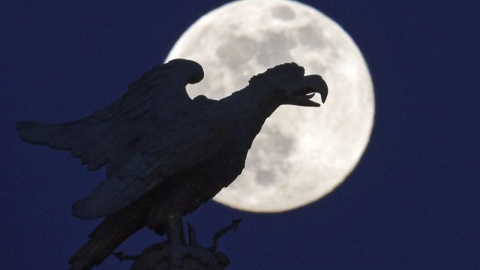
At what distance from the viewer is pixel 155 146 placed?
12.4m

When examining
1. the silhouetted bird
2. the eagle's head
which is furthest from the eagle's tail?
the eagle's head

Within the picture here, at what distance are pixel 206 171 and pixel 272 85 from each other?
4.40 feet

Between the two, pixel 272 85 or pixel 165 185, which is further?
pixel 272 85

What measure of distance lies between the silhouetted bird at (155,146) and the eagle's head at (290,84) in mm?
127

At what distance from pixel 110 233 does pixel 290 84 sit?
2610mm

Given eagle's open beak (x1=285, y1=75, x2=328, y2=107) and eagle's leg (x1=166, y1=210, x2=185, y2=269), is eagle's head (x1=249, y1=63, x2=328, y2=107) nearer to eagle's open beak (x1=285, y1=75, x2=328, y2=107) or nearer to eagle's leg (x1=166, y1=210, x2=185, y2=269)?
eagle's open beak (x1=285, y1=75, x2=328, y2=107)

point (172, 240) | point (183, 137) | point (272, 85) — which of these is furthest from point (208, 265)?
point (272, 85)

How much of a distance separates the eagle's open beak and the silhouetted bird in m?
0.06

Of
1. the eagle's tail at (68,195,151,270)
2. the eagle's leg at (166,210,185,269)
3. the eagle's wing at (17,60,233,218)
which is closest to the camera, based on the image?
the eagle's leg at (166,210,185,269)

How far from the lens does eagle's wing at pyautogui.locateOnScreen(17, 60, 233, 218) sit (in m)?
12.1

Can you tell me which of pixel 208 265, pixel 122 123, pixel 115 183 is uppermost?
pixel 122 123

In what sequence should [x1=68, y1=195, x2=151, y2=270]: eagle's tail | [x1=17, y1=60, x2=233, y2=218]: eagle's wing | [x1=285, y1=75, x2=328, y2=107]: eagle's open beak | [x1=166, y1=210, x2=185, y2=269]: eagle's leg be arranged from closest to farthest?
[x1=166, y1=210, x2=185, y2=269]: eagle's leg
[x1=17, y1=60, x2=233, y2=218]: eagle's wing
[x1=68, y1=195, x2=151, y2=270]: eagle's tail
[x1=285, y1=75, x2=328, y2=107]: eagle's open beak

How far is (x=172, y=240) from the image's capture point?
12180 millimetres

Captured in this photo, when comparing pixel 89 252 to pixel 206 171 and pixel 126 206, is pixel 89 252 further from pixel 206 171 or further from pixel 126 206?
pixel 206 171
